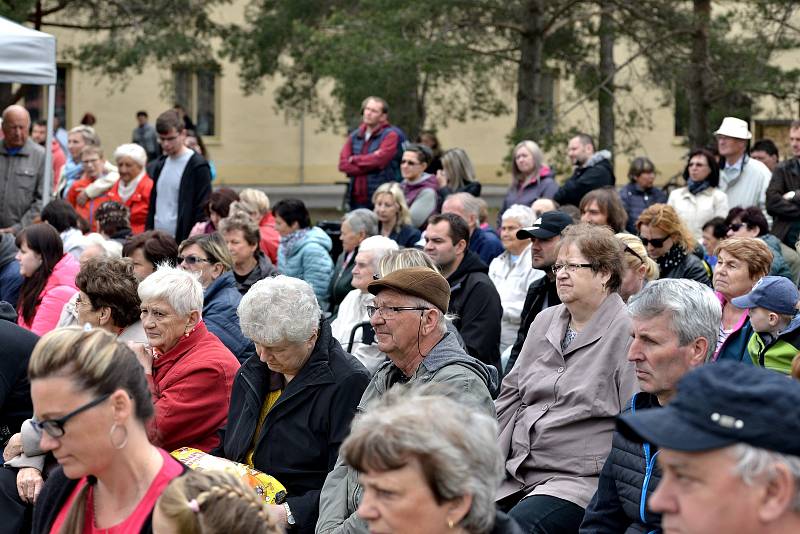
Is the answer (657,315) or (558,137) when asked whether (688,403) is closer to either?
(657,315)

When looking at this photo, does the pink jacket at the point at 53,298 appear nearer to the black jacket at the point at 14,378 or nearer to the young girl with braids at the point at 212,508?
the black jacket at the point at 14,378

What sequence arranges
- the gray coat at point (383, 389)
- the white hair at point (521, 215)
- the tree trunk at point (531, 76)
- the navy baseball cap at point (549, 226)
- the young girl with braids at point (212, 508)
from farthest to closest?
the tree trunk at point (531, 76) → the white hair at point (521, 215) → the navy baseball cap at point (549, 226) → the gray coat at point (383, 389) → the young girl with braids at point (212, 508)

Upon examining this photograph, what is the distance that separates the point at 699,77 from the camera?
586 inches

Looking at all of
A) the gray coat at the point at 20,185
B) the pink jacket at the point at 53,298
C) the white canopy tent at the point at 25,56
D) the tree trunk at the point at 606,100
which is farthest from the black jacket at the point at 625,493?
the tree trunk at the point at 606,100

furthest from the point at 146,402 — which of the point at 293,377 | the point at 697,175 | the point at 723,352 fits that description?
the point at 697,175

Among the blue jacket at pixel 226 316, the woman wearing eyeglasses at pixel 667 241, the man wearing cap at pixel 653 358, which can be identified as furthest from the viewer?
the woman wearing eyeglasses at pixel 667 241

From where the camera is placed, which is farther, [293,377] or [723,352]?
[723,352]

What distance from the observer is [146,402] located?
3350 mm

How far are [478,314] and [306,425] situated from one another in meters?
1.97

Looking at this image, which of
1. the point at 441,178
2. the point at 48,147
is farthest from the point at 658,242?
the point at 48,147

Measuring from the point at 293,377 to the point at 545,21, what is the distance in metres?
11.6

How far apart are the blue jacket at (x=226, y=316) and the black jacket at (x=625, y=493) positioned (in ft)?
8.32

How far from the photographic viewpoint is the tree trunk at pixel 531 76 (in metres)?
15.2

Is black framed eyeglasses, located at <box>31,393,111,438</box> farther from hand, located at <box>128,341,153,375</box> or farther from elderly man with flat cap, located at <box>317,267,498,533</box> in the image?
hand, located at <box>128,341,153,375</box>
